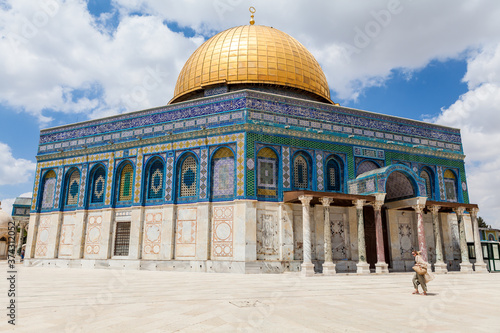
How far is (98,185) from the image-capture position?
22.4 meters

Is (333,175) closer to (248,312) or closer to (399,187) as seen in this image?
(399,187)

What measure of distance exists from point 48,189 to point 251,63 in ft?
51.2

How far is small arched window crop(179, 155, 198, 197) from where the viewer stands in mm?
19578

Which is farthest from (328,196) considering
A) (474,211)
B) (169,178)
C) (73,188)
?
(73,188)

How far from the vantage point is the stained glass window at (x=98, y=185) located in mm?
22125

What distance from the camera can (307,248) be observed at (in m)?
16.6

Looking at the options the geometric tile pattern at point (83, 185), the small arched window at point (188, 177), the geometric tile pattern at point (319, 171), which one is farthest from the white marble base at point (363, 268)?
the geometric tile pattern at point (83, 185)

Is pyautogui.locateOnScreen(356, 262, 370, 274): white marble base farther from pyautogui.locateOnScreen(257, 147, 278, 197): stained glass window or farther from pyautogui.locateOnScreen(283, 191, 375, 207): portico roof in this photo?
pyautogui.locateOnScreen(257, 147, 278, 197): stained glass window

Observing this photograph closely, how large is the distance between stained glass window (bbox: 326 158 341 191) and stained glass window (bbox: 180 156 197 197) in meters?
7.33

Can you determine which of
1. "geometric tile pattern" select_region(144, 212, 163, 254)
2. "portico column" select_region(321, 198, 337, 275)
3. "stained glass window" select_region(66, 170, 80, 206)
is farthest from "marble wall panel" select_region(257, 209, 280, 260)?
"stained glass window" select_region(66, 170, 80, 206)

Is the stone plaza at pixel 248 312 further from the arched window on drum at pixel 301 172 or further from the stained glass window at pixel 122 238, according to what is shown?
the stained glass window at pixel 122 238

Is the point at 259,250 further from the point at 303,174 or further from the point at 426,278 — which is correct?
the point at 426,278

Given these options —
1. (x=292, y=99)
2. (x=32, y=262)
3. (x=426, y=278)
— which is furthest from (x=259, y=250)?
(x=32, y=262)

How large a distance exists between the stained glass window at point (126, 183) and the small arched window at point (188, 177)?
3.49m
